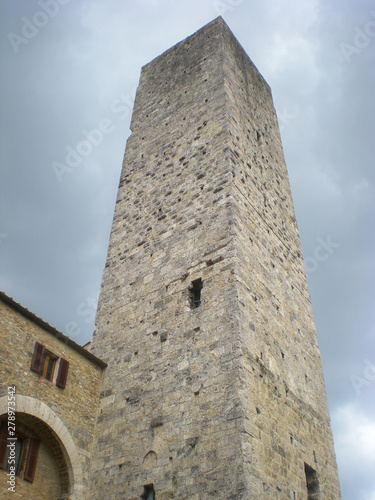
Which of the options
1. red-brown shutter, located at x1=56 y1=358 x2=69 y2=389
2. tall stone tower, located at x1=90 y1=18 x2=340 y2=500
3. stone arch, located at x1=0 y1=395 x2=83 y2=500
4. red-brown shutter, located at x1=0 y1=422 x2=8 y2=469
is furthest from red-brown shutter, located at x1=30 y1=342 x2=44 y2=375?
tall stone tower, located at x1=90 y1=18 x2=340 y2=500

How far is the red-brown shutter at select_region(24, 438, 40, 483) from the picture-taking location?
749 centimetres

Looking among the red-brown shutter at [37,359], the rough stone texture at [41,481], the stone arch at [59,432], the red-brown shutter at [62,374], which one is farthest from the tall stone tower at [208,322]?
the red-brown shutter at [37,359]

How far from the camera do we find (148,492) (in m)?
7.29

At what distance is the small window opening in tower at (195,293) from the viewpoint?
29.0 ft

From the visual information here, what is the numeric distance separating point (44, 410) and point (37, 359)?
0.84 m

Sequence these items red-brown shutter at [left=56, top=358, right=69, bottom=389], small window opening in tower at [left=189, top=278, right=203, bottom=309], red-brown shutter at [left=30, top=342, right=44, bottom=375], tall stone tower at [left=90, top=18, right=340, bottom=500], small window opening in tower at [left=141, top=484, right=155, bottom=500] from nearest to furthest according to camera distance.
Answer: tall stone tower at [left=90, top=18, right=340, bottom=500] < small window opening in tower at [left=141, top=484, right=155, bottom=500] < red-brown shutter at [left=30, top=342, right=44, bottom=375] < red-brown shutter at [left=56, top=358, right=69, bottom=389] < small window opening in tower at [left=189, top=278, right=203, bottom=309]

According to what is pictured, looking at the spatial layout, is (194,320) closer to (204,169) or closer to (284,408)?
(284,408)

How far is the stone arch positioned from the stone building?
0.04 metres

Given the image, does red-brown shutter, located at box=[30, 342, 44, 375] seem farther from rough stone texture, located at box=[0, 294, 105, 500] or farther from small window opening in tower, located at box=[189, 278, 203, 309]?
small window opening in tower, located at box=[189, 278, 203, 309]

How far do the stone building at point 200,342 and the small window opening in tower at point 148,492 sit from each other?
2cm

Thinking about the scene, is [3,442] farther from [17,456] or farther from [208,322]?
[208,322]

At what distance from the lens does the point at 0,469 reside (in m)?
7.07

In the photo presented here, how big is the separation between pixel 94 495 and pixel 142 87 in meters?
11.9

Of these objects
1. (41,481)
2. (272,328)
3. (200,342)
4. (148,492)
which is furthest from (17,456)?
(272,328)
